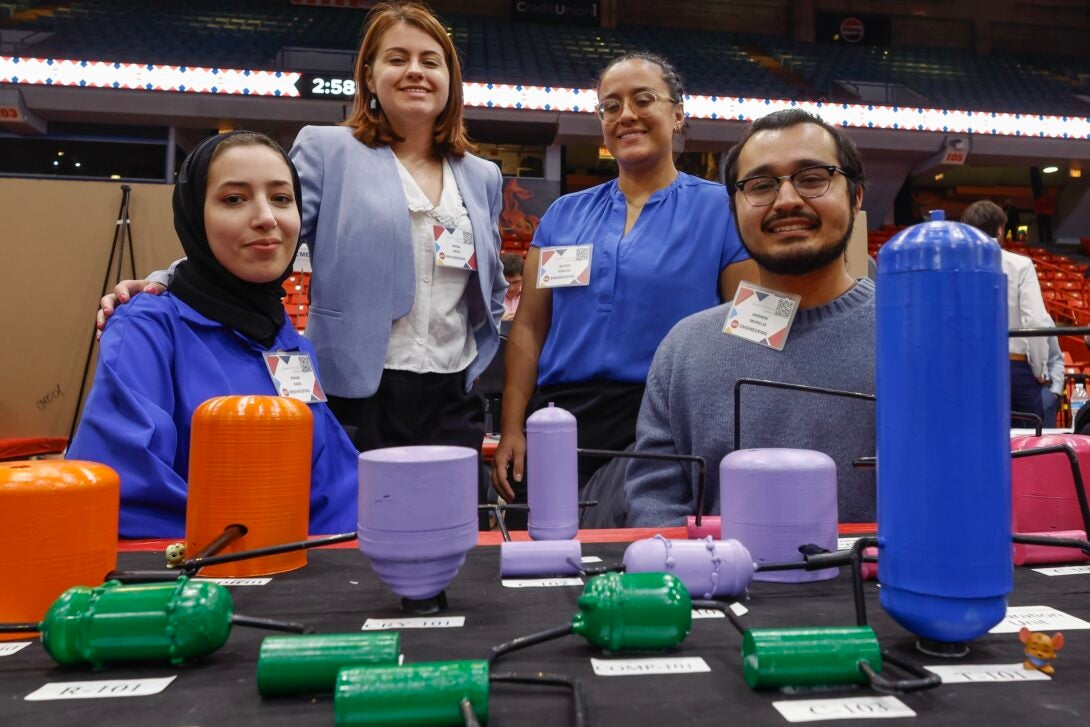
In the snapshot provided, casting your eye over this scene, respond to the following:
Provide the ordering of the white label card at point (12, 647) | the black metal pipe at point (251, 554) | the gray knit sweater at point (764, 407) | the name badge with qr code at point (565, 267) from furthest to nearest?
1. the name badge with qr code at point (565, 267)
2. the gray knit sweater at point (764, 407)
3. the black metal pipe at point (251, 554)
4. the white label card at point (12, 647)

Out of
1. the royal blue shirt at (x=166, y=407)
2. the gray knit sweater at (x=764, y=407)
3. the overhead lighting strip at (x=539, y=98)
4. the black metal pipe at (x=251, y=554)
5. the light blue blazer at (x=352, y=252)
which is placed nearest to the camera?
the black metal pipe at (x=251, y=554)

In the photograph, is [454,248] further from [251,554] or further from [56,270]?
[56,270]

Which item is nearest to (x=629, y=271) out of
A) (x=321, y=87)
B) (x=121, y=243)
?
(x=121, y=243)

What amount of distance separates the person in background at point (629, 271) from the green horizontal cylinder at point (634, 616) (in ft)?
3.36

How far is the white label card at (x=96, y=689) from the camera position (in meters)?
0.46

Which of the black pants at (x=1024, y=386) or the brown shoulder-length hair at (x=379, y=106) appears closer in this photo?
the brown shoulder-length hair at (x=379, y=106)

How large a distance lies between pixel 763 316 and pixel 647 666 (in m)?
0.81

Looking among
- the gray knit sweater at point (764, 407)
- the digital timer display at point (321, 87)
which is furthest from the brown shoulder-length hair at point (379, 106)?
the digital timer display at point (321, 87)

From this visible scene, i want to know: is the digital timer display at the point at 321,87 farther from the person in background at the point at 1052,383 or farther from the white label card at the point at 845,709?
the white label card at the point at 845,709

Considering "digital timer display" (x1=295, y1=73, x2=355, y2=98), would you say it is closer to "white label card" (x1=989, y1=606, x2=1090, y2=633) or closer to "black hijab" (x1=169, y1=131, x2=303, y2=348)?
"black hijab" (x1=169, y1=131, x2=303, y2=348)

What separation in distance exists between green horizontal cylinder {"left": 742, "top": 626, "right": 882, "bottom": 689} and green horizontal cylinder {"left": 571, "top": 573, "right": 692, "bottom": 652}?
58mm

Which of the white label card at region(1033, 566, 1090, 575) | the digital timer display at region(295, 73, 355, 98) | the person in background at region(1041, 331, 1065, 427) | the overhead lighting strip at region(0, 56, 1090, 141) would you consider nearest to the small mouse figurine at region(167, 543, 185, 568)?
the white label card at region(1033, 566, 1090, 575)

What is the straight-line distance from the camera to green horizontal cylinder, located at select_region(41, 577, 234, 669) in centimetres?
49

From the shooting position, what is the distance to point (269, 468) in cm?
74
